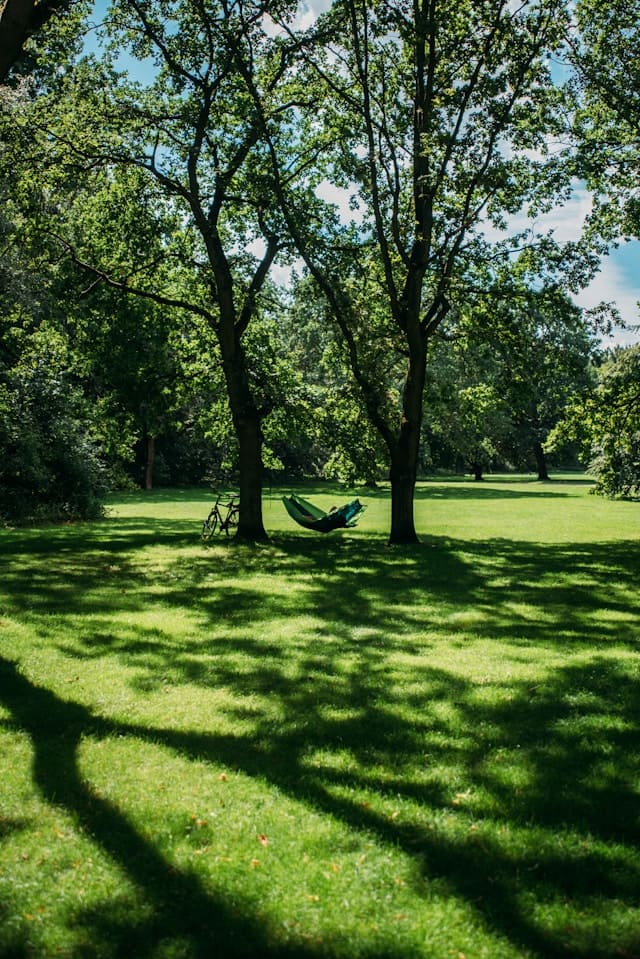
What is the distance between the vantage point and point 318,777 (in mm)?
4391

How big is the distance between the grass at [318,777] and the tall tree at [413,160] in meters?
7.15

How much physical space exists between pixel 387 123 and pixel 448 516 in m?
12.6

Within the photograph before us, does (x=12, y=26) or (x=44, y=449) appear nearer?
(x=12, y=26)

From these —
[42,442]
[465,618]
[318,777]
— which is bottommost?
[318,777]

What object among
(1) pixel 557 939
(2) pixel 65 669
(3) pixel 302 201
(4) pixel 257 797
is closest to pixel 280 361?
(3) pixel 302 201

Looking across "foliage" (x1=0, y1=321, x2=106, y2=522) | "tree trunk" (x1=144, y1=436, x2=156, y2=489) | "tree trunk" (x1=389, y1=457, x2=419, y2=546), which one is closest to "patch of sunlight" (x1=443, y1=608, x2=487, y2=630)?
"tree trunk" (x1=389, y1=457, x2=419, y2=546)

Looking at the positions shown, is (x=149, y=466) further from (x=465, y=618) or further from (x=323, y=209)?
(x=465, y=618)

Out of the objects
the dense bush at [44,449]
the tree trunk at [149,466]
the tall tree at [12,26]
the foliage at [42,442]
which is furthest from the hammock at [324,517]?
the tree trunk at [149,466]

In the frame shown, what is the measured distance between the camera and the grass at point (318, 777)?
10.2 ft

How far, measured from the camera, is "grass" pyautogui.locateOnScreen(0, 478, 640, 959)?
3117 mm

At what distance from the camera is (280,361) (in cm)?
1828

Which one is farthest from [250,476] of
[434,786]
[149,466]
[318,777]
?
[149,466]

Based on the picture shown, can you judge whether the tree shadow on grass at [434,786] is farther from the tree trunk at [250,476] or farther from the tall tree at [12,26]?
the tree trunk at [250,476]

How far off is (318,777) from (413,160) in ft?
43.7
